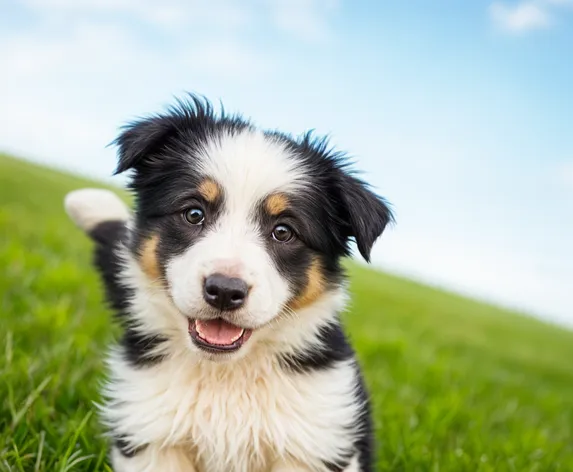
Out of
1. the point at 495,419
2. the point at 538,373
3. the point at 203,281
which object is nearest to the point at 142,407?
the point at 203,281

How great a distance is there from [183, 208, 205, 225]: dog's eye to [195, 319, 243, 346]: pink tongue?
1.33 ft

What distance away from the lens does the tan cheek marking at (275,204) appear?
105 inches

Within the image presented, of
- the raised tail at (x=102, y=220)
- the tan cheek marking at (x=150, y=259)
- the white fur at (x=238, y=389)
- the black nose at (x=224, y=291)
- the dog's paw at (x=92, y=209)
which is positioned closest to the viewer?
the black nose at (x=224, y=291)

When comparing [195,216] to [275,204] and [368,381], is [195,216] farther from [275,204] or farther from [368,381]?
[368,381]

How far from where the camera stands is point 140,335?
2861 mm

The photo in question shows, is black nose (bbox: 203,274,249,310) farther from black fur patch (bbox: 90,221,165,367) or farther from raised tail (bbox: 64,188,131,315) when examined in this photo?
raised tail (bbox: 64,188,131,315)

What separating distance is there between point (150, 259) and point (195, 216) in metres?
0.28

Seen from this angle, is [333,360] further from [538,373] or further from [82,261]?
[538,373]

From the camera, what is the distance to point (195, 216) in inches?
105

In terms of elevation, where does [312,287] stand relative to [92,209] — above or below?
above

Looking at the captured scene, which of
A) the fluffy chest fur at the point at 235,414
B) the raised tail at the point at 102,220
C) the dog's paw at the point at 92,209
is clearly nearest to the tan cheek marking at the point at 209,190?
the fluffy chest fur at the point at 235,414

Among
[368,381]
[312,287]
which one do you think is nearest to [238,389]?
[312,287]

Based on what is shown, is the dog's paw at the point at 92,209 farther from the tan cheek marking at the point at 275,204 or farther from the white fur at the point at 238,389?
the tan cheek marking at the point at 275,204

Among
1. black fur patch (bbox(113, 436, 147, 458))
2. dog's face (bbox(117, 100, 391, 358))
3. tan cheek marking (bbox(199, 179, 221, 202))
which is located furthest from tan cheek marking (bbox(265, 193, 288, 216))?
black fur patch (bbox(113, 436, 147, 458))
